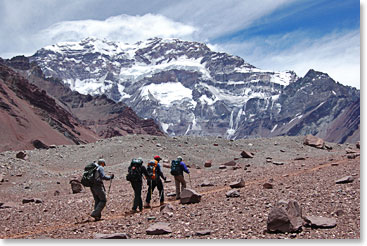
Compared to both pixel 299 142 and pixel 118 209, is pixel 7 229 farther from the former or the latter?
pixel 299 142

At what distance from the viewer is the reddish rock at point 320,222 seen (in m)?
9.74

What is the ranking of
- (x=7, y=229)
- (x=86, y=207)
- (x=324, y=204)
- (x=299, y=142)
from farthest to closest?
(x=299, y=142) → (x=86, y=207) → (x=7, y=229) → (x=324, y=204)

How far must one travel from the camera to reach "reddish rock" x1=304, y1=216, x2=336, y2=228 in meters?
9.74

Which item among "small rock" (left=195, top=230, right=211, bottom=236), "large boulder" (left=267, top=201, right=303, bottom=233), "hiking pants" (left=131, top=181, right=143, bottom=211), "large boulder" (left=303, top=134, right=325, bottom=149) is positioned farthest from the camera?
"large boulder" (left=303, top=134, right=325, bottom=149)

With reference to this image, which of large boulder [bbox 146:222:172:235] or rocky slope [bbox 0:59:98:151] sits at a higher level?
rocky slope [bbox 0:59:98:151]

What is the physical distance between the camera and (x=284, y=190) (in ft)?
50.1

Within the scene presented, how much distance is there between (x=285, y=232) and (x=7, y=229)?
30.5 feet

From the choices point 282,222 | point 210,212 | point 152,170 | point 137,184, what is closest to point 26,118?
point 152,170

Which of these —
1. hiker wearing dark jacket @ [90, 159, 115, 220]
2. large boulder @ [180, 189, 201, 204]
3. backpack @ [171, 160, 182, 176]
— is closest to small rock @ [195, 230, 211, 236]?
hiker wearing dark jacket @ [90, 159, 115, 220]

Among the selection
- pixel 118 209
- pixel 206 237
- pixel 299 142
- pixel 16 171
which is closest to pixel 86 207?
pixel 118 209

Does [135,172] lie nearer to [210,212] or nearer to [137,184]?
[137,184]

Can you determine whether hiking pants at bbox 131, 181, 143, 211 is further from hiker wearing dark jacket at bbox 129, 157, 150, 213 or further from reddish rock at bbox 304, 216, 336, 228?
reddish rock at bbox 304, 216, 336, 228

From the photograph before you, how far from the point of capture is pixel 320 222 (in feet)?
32.3

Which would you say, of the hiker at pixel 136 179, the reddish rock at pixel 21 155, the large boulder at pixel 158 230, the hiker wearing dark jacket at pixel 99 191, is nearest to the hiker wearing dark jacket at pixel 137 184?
the hiker at pixel 136 179
